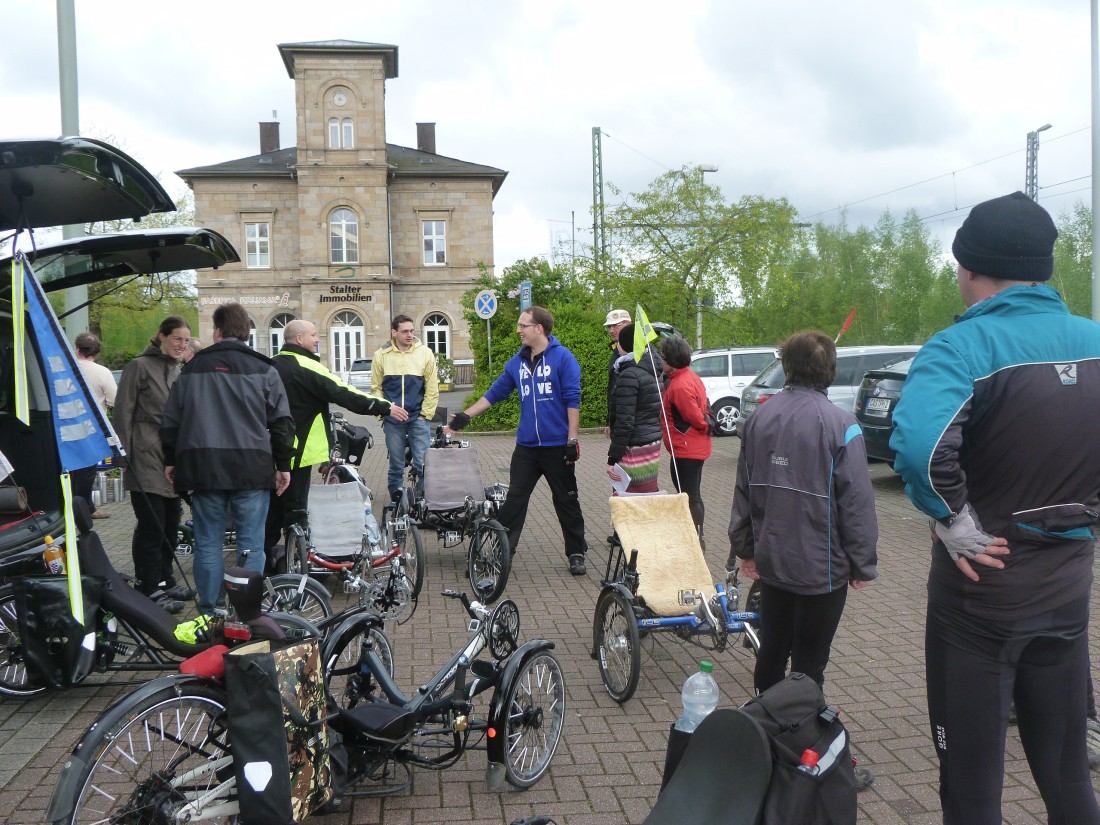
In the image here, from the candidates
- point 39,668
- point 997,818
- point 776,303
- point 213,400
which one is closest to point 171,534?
point 213,400

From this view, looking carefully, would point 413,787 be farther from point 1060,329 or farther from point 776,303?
point 776,303

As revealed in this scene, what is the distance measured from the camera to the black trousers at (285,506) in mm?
6895

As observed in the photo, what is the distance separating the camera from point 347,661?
3.94 m

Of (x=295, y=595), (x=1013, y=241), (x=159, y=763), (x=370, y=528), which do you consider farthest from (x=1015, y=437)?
(x=370, y=528)

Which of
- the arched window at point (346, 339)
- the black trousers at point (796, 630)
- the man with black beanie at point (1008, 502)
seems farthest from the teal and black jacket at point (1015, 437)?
the arched window at point (346, 339)

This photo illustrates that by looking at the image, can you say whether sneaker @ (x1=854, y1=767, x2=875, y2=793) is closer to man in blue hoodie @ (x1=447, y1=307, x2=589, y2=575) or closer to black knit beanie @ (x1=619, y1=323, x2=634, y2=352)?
man in blue hoodie @ (x1=447, y1=307, x2=589, y2=575)

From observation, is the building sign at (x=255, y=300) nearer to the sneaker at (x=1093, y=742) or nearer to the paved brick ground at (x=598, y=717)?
the paved brick ground at (x=598, y=717)

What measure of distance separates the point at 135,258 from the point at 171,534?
2.50m

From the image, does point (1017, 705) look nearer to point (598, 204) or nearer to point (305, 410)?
point (305, 410)

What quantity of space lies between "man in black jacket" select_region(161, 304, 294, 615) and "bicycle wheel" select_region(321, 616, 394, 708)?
5.87ft

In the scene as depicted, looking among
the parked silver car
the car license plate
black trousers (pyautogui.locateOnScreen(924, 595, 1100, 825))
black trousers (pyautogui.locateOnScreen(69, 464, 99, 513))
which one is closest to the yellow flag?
black trousers (pyautogui.locateOnScreen(924, 595, 1100, 825))

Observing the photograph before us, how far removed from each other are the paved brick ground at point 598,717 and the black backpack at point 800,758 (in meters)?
1.51

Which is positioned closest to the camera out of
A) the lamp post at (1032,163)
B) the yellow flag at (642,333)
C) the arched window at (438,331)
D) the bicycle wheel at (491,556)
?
the yellow flag at (642,333)

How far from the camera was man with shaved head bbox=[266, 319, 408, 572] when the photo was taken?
22.6 ft
